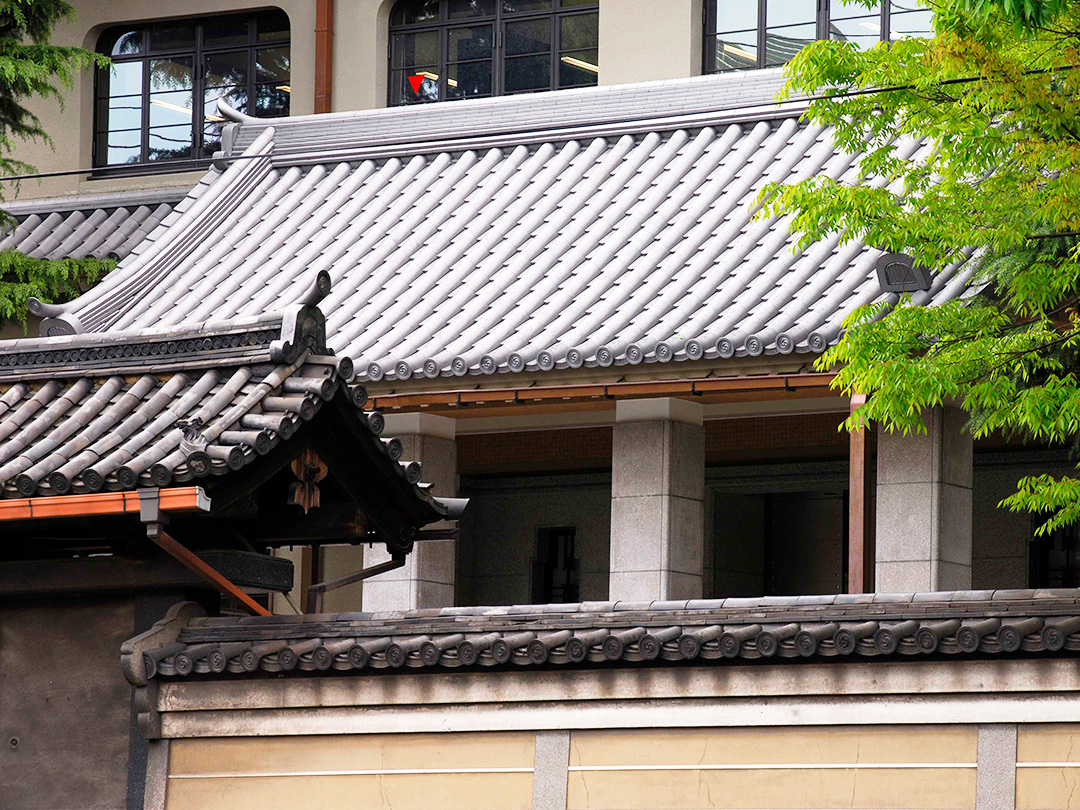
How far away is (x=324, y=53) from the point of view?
934 inches

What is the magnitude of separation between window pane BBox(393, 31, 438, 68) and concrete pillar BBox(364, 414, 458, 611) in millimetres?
7811

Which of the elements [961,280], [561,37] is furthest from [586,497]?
[961,280]

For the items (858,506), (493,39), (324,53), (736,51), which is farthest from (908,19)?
(858,506)

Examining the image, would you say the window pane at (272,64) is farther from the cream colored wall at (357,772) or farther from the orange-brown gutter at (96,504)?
the cream colored wall at (357,772)

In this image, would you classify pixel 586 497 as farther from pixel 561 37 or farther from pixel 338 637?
pixel 338 637

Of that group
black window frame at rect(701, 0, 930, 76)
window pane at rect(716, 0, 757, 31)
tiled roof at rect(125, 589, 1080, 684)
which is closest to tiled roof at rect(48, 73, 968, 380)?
black window frame at rect(701, 0, 930, 76)

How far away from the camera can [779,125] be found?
60.7 ft

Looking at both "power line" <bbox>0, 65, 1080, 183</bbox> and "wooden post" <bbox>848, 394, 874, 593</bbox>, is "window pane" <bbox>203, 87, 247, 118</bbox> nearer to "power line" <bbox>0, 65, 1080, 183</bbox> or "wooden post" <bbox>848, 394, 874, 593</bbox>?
"power line" <bbox>0, 65, 1080, 183</bbox>

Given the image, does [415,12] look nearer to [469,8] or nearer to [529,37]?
[469,8]

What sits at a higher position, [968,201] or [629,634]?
[968,201]

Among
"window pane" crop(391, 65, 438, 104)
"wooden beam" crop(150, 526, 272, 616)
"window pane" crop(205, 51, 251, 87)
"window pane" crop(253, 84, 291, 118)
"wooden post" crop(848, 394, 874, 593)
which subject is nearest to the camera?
"wooden beam" crop(150, 526, 272, 616)

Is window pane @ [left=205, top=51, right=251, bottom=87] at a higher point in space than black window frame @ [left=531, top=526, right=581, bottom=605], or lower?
higher

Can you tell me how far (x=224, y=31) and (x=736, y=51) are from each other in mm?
7343

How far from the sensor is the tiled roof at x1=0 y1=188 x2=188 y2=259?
71.6 feet
